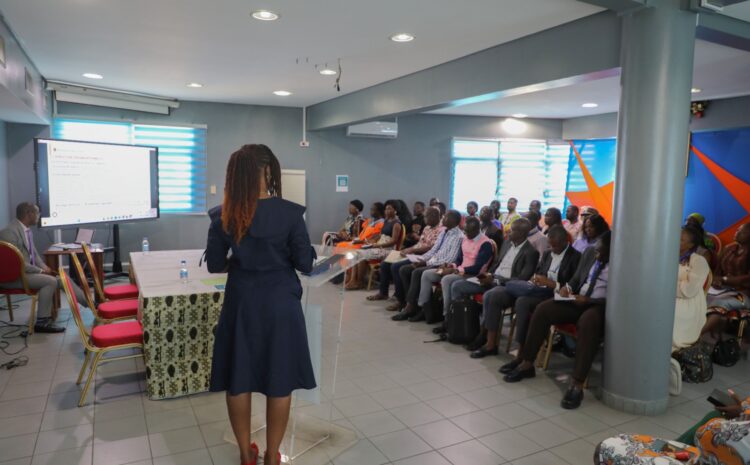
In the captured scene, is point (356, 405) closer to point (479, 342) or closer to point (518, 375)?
point (518, 375)

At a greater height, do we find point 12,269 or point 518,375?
point 12,269

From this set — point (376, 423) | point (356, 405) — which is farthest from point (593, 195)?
point (376, 423)

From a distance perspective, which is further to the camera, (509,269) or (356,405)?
(509,269)

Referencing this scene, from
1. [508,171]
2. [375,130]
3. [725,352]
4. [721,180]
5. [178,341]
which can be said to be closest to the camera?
[178,341]

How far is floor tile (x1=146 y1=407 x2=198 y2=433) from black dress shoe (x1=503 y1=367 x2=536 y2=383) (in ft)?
7.39

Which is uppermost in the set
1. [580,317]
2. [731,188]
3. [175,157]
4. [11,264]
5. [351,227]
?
[175,157]

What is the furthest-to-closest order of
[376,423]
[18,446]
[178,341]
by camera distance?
[178,341] < [376,423] < [18,446]

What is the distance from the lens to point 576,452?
9.59 ft

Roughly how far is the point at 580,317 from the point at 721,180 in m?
5.06

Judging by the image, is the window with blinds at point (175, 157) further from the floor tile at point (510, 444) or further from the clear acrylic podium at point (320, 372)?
the floor tile at point (510, 444)

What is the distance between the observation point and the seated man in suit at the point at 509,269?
452 centimetres

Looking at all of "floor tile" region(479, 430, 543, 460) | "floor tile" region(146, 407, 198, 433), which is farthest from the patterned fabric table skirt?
"floor tile" region(479, 430, 543, 460)

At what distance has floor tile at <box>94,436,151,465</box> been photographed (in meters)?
2.72

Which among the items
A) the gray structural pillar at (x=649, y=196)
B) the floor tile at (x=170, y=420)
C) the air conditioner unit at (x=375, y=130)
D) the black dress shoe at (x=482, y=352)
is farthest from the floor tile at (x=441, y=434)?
the air conditioner unit at (x=375, y=130)
